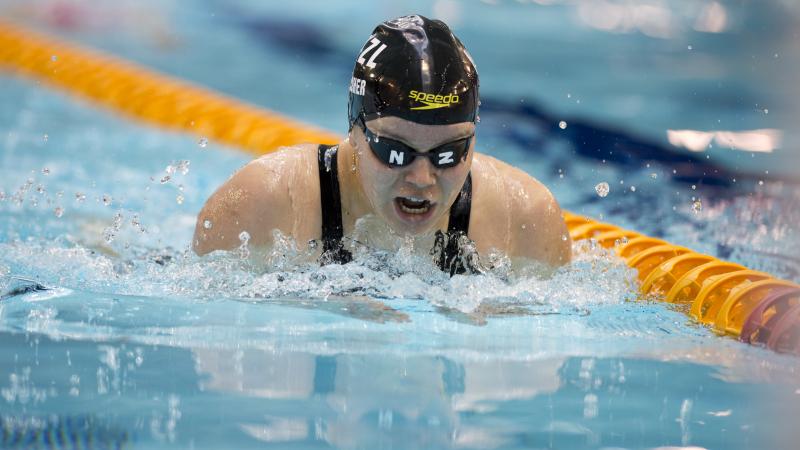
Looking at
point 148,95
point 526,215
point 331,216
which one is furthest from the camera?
point 148,95

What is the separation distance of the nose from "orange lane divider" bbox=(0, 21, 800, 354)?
2.89 ft

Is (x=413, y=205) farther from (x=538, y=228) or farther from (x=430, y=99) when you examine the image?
(x=538, y=228)

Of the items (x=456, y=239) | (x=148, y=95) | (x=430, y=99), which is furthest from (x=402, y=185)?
(x=148, y=95)

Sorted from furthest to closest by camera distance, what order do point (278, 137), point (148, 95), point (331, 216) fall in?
point (148, 95), point (278, 137), point (331, 216)

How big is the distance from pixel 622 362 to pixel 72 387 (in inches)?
48.3

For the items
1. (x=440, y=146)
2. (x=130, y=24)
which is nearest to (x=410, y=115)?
(x=440, y=146)

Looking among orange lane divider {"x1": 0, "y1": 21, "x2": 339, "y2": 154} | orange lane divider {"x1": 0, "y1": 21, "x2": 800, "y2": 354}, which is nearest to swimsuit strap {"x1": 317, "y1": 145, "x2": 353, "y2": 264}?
orange lane divider {"x1": 0, "y1": 21, "x2": 800, "y2": 354}

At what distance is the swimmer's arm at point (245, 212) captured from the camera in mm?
2709

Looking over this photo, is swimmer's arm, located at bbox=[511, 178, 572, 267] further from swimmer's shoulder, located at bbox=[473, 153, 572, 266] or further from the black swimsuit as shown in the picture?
the black swimsuit

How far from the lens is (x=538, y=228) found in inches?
115

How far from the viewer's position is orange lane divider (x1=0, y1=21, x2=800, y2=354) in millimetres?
2682

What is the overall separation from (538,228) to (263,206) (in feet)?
2.58

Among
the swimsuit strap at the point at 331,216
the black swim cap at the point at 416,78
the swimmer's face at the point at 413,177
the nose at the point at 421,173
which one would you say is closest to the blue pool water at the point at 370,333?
the swimsuit strap at the point at 331,216

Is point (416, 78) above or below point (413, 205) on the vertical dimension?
above
